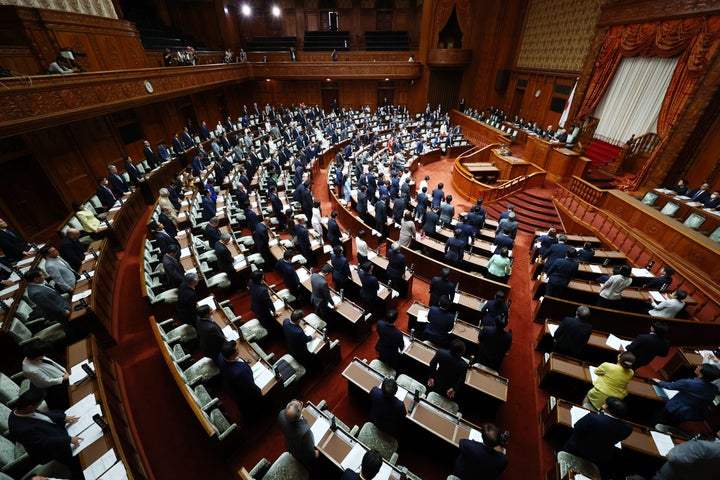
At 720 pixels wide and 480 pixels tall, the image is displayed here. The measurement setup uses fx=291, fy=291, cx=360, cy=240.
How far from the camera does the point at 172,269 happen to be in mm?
5570

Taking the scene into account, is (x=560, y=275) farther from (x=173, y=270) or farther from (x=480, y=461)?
(x=173, y=270)

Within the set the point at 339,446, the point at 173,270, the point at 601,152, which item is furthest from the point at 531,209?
the point at 173,270

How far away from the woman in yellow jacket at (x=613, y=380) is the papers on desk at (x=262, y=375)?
14.3ft

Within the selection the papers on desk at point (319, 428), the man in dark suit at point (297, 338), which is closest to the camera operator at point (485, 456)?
the papers on desk at point (319, 428)

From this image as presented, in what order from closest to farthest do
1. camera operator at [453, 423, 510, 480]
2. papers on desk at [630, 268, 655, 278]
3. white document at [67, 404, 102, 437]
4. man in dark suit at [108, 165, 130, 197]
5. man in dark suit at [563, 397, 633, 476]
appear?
1. camera operator at [453, 423, 510, 480]
2. man in dark suit at [563, 397, 633, 476]
3. white document at [67, 404, 102, 437]
4. papers on desk at [630, 268, 655, 278]
5. man in dark suit at [108, 165, 130, 197]

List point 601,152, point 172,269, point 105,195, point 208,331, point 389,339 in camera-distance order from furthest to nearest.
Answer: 1. point 601,152
2. point 105,195
3. point 172,269
4. point 389,339
5. point 208,331

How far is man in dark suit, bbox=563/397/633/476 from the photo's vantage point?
3057 mm

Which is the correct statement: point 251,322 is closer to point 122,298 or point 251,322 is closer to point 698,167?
point 122,298

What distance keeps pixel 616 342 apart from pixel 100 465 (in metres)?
7.17

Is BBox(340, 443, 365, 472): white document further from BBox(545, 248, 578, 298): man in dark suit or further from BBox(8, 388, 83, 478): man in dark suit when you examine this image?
BBox(545, 248, 578, 298): man in dark suit

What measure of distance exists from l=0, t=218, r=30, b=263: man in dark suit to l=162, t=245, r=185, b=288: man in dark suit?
343 centimetres

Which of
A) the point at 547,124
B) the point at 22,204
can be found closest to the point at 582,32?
the point at 547,124

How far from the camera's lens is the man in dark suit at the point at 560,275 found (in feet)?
19.5

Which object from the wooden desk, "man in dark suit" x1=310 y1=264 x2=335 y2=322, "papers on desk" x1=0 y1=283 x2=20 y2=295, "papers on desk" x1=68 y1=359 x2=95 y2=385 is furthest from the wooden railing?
"papers on desk" x1=0 y1=283 x2=20 y2=295
